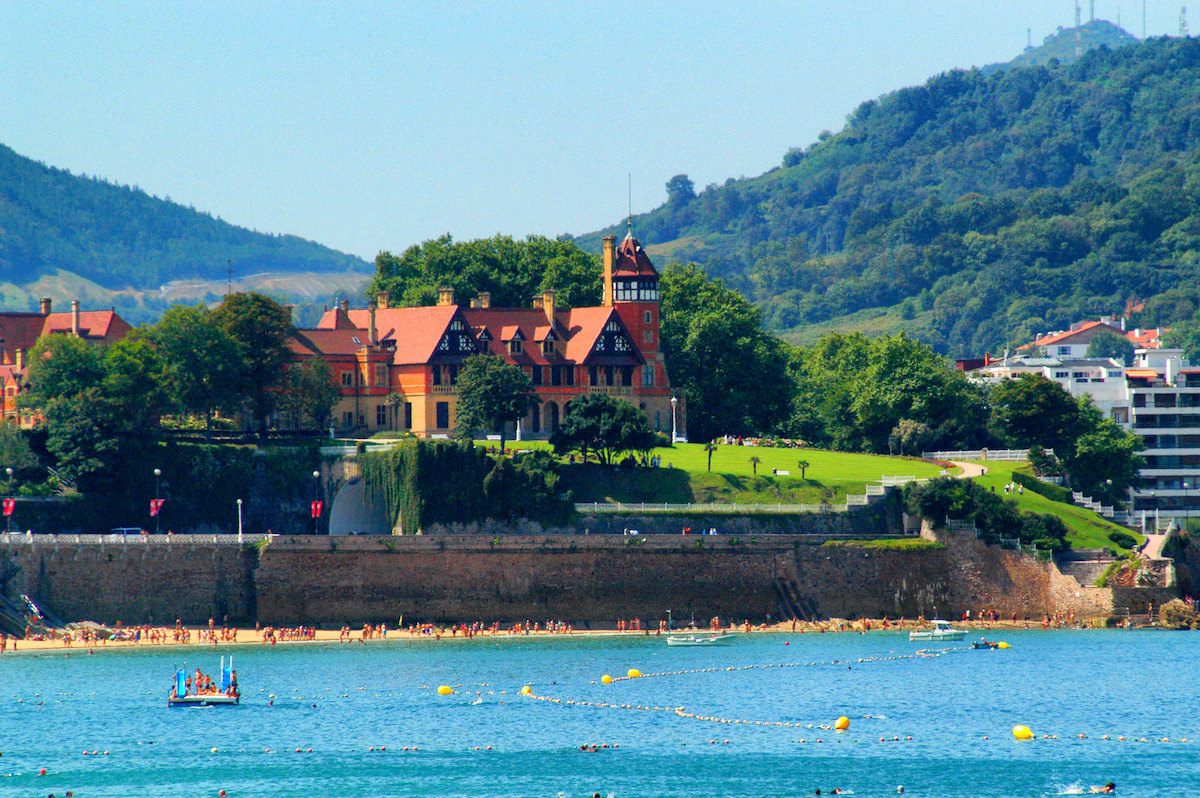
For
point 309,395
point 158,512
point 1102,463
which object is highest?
point 309,395

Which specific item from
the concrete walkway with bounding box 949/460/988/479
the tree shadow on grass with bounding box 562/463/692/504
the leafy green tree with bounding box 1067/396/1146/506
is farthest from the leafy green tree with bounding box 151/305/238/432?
the leafy green tree with bounding box 1067/396/1146/506

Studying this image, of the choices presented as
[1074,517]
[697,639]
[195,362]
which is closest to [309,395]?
[195,362]

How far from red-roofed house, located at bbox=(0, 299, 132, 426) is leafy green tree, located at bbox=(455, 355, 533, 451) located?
88.8 feet

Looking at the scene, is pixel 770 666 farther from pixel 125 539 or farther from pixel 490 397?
pixel 125 539

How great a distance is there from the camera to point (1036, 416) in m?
111

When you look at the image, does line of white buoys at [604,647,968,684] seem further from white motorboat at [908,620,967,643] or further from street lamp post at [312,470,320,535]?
street lamp post at [312,470,320,535]

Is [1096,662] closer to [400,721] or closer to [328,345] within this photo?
[400,721]

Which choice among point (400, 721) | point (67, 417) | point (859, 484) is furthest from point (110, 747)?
point (859, 484)

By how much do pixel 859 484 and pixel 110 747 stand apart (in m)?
49.2

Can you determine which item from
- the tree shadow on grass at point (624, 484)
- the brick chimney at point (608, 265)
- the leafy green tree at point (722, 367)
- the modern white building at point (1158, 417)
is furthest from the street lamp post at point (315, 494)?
the modern white building at point (1158, 417)

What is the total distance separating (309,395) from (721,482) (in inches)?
1030

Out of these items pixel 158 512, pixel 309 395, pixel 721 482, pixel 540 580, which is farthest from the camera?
pixel 309 395

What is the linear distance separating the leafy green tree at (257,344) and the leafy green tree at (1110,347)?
357 feet

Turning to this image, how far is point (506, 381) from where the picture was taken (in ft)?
335
